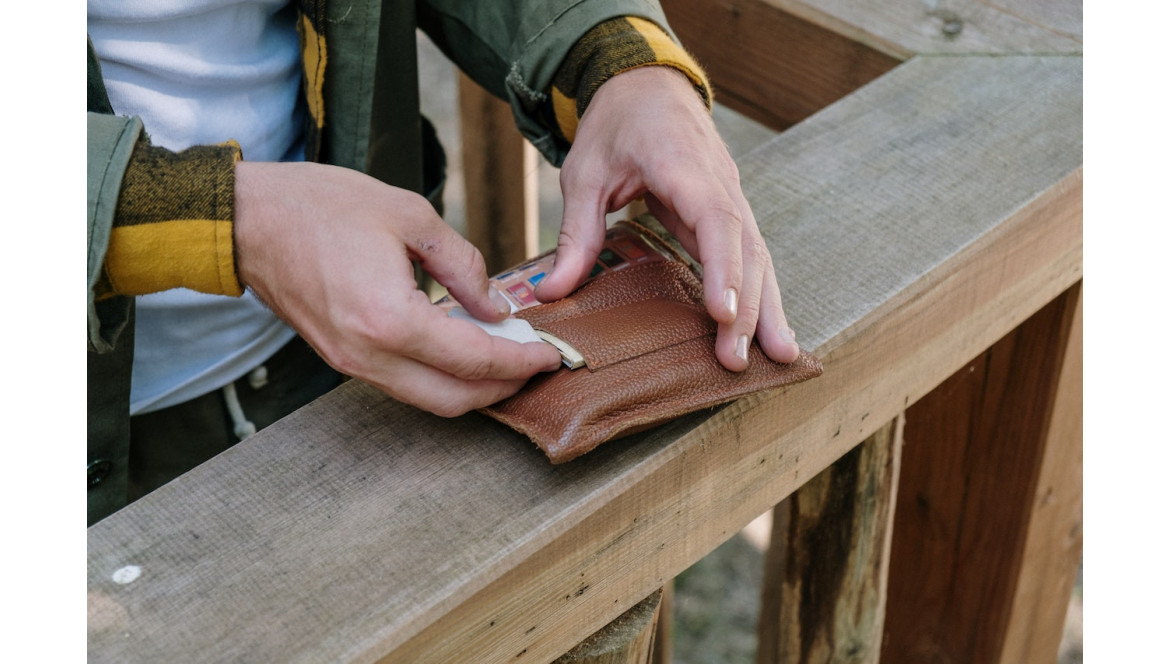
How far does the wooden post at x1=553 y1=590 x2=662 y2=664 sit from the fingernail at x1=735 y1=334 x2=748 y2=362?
0.22 m

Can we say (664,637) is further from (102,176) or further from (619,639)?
(102,176)

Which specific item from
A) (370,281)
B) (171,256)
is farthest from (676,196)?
(171,256)

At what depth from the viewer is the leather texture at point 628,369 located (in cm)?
76

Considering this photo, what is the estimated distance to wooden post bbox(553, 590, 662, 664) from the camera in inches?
34.0

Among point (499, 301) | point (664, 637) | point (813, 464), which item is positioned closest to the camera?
point (499, 301)

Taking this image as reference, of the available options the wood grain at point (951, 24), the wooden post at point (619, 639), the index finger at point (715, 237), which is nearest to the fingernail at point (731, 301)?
the index finger at point (715, 237)

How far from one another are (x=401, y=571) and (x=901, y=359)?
535 millimetres

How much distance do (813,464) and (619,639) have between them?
0.25 metres

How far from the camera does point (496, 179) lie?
217cm

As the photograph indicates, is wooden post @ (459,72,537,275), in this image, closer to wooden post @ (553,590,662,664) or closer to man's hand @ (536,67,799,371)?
man's hand @ (536,67,799,371)

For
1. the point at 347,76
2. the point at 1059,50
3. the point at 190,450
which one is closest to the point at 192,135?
the point at 347,76

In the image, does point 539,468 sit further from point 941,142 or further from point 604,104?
point 941,142

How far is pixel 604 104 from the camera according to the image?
0.97 meters

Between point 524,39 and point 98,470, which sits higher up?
point 524,39
